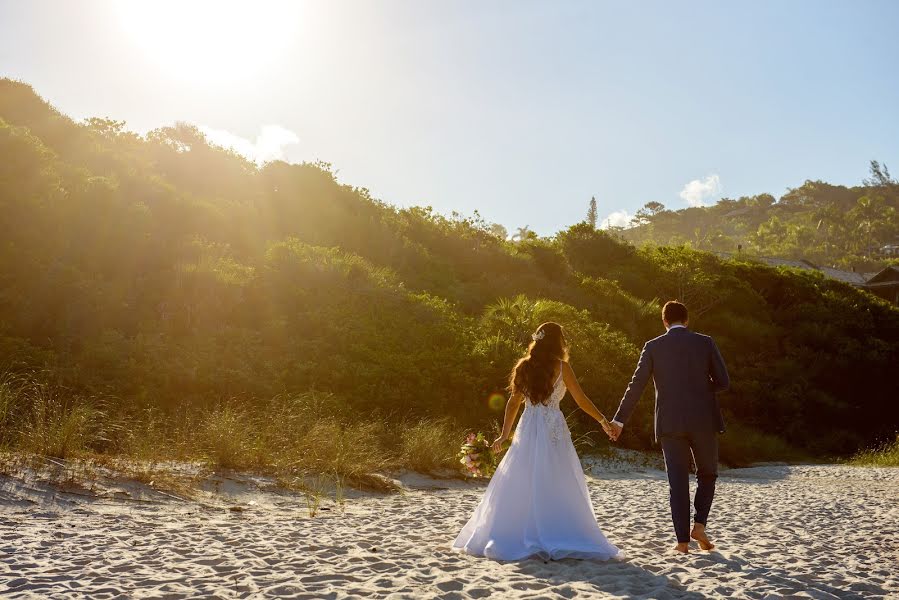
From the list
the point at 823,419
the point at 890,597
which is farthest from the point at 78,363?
the point at 823,419

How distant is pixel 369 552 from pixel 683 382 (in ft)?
9.73

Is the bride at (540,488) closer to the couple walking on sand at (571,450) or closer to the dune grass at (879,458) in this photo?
the couple walking on sand at (571,450)

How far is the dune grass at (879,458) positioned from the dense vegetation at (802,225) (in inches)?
2094

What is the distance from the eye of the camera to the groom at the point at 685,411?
20.2 ft

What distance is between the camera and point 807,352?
30.2 m

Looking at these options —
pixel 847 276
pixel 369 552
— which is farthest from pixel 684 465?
pixel 847 276

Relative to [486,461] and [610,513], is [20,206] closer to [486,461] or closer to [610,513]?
[486,461]

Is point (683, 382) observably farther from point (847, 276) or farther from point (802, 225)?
point (802, 225)

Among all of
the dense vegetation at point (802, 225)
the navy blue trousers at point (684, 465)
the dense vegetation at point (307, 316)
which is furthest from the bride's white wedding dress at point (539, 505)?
the dense vegetation at point (802, 225)

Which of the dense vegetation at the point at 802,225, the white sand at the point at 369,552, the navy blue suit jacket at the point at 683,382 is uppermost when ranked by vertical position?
the dense vegetation at the point at 802,225

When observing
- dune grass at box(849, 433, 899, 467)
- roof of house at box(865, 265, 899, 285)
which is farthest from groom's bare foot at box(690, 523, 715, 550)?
roof of house at box(865, 265, 899, 285)

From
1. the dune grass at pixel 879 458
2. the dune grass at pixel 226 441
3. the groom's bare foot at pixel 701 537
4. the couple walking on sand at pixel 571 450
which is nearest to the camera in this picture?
the couple walking on sand at pixel 571 450

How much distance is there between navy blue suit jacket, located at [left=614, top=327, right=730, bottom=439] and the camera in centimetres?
618

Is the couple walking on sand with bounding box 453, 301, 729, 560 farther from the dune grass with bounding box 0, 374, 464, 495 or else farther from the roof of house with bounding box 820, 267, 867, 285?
the roof of house with bounding box 820, 267, 867, 285
